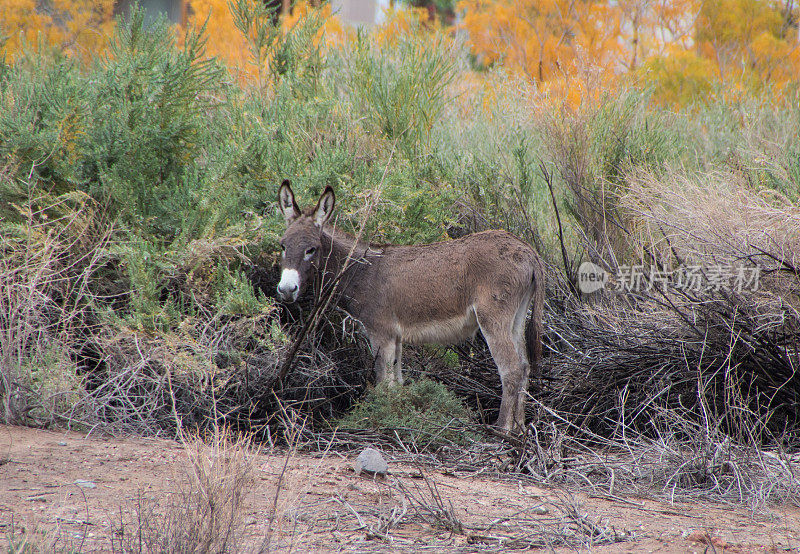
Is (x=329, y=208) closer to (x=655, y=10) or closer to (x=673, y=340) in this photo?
(x=673, y=340)

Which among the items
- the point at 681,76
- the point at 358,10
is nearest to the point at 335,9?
the point at 358,10

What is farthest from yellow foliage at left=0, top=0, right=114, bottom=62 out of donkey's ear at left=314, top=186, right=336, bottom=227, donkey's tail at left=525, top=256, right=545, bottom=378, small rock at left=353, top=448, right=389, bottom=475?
small rock at left=353, top=448, right=389, bottom=475

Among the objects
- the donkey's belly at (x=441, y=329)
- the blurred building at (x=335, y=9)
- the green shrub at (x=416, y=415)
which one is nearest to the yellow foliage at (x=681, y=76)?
the blurred building at (x=335, y=9)

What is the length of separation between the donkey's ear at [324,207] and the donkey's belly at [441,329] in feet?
3.44

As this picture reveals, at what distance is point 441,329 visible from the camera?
5934mm

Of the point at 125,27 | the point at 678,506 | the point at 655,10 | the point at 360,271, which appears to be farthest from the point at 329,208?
the point at 655,10

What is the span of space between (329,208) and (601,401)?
273 cm

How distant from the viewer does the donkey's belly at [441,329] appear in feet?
19.4

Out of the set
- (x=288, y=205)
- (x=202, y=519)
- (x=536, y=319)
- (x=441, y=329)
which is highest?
(x=288, y=205)

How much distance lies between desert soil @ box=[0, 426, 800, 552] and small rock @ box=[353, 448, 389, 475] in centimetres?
5

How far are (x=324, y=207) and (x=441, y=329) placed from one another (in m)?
1.34

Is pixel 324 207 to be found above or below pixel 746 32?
below

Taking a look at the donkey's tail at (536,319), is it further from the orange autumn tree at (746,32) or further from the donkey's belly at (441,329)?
the orange autumn tree at (746,32)

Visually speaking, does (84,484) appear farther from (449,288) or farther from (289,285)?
(449,288)
